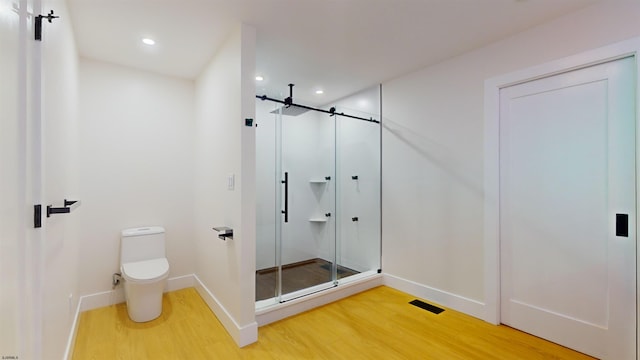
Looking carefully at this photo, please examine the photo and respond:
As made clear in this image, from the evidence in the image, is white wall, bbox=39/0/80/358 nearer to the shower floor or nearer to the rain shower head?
the shower floor

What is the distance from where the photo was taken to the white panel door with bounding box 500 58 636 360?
1.90 metres

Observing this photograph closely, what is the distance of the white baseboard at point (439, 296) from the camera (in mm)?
2576

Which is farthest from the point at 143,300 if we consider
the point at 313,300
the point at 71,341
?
the point at 313,300

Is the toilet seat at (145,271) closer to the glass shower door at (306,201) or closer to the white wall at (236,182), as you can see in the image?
the white wall at (236,182)

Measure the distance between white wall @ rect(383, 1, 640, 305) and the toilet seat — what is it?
2.47 m

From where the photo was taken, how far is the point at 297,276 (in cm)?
332

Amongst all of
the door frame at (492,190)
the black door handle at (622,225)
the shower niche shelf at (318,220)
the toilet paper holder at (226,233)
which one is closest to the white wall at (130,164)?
the toilet paper holder at (226,233)

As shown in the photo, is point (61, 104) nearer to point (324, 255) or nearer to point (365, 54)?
point (365, 54)

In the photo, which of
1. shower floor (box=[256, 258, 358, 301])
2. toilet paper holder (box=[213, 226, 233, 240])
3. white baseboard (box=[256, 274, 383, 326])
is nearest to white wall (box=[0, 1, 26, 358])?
toilet paper holder (box=[213, 226, 233, 240])

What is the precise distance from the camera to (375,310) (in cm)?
273

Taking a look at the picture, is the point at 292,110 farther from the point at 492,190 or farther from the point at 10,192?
the point at 10,192

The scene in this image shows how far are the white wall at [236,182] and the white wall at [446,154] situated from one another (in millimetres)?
1827

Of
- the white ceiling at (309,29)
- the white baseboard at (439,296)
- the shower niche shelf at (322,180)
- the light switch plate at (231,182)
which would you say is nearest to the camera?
the white ceiling at (309,29)

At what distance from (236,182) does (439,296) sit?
235 cm
